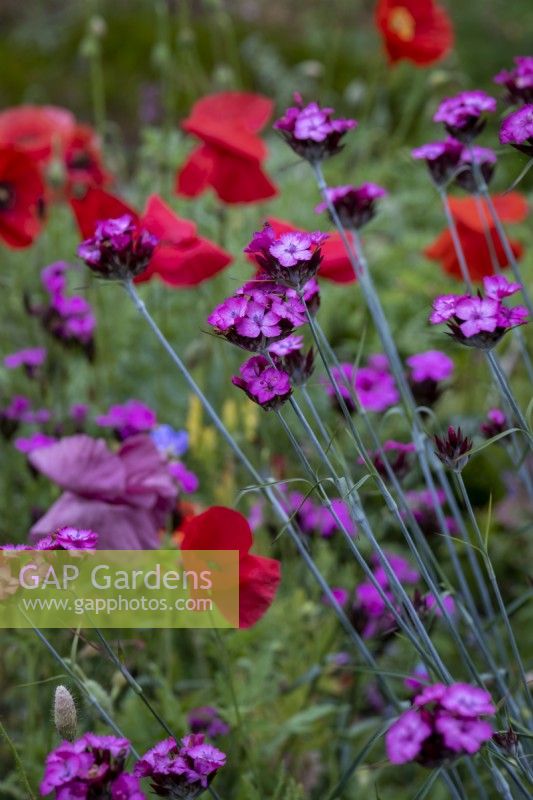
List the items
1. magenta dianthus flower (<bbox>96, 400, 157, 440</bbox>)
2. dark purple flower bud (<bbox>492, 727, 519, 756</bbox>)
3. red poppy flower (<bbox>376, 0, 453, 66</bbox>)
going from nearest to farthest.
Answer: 1. dark purple flower bud (<bbox>492, 727, 519, 756</bbox>)
2. magenta dianthus flower (<bbox>96, 400, 157, 440</bbox>)
3. red poppy flower (<bbox>376, 0, 453, 66</bbox>)

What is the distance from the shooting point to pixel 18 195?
1160 millimetres

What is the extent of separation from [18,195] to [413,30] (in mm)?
658

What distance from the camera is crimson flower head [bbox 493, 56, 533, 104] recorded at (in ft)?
2.47

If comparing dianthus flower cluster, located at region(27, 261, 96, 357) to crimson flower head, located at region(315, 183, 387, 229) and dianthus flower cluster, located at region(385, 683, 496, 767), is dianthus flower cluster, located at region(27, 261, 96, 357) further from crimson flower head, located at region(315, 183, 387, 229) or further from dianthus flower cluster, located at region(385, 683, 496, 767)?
dianthus flower cluster, located at region(385, 683, 496, 767)

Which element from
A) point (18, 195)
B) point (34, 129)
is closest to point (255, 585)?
point (18, 195)

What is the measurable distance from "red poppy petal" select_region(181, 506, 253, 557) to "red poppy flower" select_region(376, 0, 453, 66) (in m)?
0.92

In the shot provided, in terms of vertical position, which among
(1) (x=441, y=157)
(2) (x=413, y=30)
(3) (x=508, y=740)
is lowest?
(3) (x=508, y=740)

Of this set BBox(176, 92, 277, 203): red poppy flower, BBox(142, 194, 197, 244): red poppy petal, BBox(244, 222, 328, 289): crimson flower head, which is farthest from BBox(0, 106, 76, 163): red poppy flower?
BBox(244, 222, 328, 289): crimson flower head

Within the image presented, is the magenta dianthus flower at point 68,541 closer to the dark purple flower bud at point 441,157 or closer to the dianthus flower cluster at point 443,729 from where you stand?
the dianthus flower cluster at point 443,729

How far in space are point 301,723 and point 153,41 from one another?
3156 mm

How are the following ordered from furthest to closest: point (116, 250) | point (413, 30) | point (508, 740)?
point (413, 30), point (116, 250), point (508, 740)

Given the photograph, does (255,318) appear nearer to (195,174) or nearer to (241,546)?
(241,546)

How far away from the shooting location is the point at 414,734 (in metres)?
0.43

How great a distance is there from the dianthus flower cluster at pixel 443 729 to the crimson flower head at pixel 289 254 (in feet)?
0.82
